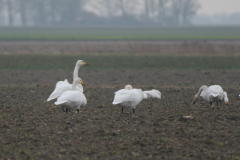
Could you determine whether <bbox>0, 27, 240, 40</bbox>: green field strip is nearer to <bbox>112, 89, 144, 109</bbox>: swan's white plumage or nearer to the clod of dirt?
<bbox>112, 89, 144, 109</bbox>: swan's white plumage

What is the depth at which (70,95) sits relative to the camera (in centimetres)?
880

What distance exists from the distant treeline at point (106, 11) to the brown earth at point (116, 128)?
88.9 metres

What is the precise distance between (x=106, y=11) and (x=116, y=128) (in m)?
94.8

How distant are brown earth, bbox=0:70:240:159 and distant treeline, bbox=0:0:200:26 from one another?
292 feet

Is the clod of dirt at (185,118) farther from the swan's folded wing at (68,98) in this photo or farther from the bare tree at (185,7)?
the bare tree at (185,7)

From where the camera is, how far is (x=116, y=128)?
25.6 ft

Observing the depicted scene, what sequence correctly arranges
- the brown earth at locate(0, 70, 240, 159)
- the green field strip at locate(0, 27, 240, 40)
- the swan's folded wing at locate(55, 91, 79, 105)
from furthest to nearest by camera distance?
the green field strip at locate(0, 27, 240, 40) < the swan's folded wing at locate(55, 91, 79, 105) < the brown earth at locate(0, 70, 240, 159)

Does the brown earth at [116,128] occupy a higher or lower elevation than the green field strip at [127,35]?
lower

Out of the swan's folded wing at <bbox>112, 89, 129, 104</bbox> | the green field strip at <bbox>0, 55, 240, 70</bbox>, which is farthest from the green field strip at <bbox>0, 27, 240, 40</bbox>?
the swan's folded wing at <bbox>112, 89, 129, 104</bbox>

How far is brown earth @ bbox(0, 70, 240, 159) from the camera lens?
620cm

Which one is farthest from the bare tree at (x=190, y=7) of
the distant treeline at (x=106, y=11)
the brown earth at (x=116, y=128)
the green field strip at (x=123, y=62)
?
the brown earth at (x=116, y=128)

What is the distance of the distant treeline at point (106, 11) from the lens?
99.8m

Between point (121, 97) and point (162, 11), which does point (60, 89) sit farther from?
point (162, 11)

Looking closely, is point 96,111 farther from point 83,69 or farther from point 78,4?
point 78,4
